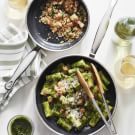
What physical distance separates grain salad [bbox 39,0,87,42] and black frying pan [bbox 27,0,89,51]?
12mm

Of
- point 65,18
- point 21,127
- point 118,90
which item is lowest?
point 21,127

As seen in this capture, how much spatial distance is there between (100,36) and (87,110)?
0.70ft

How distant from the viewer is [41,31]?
5.71ft

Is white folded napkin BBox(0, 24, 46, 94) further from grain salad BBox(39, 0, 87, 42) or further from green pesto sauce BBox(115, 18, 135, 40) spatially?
green pesto sauce BBox(115, 18, 135, 40)

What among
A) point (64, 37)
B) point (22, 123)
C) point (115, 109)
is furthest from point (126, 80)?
point (22, 123)

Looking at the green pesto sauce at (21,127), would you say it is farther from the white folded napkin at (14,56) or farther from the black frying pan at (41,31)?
the black frying pan at (41,31)

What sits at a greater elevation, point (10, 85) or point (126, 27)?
point (126, 27)

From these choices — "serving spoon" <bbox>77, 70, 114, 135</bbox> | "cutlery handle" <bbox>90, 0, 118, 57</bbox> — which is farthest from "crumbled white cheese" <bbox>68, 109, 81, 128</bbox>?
"cutlery handle" <bbox>90, 0, 118, 57</bbox>

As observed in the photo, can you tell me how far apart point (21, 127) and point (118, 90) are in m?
0.30

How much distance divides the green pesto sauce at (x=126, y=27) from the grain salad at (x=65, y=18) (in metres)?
0.11

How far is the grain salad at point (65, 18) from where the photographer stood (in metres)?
1.72

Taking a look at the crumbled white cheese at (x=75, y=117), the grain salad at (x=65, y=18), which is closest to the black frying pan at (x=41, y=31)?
the grain salad at (x=65, y=18)

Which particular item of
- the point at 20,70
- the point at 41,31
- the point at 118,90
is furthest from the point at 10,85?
the point at 118,90

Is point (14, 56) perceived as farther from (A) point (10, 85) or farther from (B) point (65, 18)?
(B) point (65, 18)
